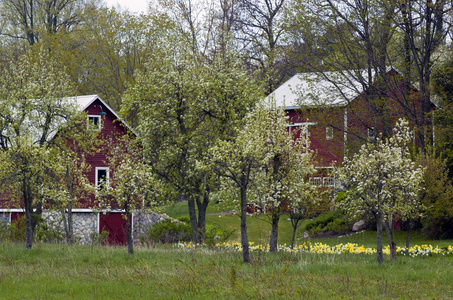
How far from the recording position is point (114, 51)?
138 ft

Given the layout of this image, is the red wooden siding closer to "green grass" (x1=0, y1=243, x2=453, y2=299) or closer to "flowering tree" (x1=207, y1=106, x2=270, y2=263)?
"green grass" (x1=0, y1=243, x2=453, y2=299)

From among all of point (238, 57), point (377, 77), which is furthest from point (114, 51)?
point (377, 77)

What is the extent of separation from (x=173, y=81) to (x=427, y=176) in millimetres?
9945

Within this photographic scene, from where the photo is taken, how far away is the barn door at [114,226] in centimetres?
3065

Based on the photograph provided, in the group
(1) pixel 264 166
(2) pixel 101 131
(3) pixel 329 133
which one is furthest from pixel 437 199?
(2) pixel 101 131

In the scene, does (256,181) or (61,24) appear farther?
(61,24)

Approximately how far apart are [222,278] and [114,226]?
21285 millimetres

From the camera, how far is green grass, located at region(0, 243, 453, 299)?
9805 millimetres

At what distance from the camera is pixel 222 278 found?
35.9 ft

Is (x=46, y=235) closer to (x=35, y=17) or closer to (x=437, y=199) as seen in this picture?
(x=437, y=199)

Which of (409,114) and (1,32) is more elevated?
(1,32)

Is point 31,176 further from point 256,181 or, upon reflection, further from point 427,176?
point 427,176

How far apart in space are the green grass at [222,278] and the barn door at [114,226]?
52.3 ft

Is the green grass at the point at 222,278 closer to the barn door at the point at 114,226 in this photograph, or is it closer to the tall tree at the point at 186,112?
the tall tree at the point at 186,112
